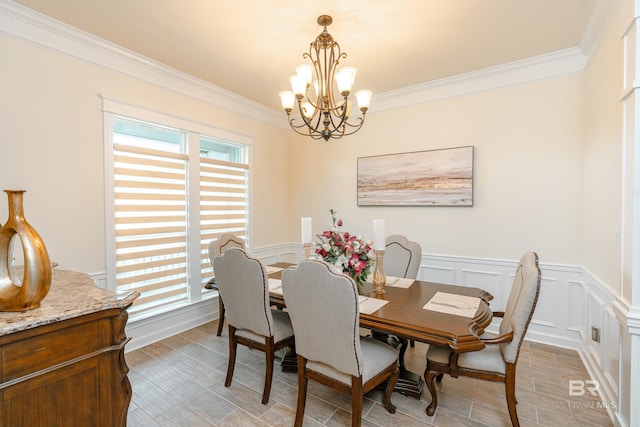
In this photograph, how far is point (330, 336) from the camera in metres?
1.69

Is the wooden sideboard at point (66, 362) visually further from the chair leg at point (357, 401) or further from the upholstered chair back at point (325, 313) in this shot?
the chair leg at point (357, 401)

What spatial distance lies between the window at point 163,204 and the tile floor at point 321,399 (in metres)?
0.76

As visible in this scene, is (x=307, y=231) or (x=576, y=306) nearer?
(x=307, y=231)

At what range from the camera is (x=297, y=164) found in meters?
4.87

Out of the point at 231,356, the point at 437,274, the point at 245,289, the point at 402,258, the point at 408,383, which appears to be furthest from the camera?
the point at 437,274

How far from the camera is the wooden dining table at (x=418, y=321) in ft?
5.25

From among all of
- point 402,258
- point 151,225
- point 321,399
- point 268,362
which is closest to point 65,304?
point 268,362

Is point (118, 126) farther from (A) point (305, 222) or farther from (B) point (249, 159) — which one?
(A) point (305, 222)

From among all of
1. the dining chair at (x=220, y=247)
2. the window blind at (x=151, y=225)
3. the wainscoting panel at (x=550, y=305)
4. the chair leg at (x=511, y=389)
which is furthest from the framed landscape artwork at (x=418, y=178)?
the window blind at (x=151, y=225)

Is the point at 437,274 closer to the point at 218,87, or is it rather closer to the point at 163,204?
the point at 163,204

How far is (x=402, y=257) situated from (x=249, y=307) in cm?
164

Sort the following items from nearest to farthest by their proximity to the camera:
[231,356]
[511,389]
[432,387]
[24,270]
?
[24,270] → [511,389] → [432,387] → [231,356]

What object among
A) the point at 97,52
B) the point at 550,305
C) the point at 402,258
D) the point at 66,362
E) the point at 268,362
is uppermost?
the point at 97,52

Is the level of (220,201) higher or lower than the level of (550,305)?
higher
